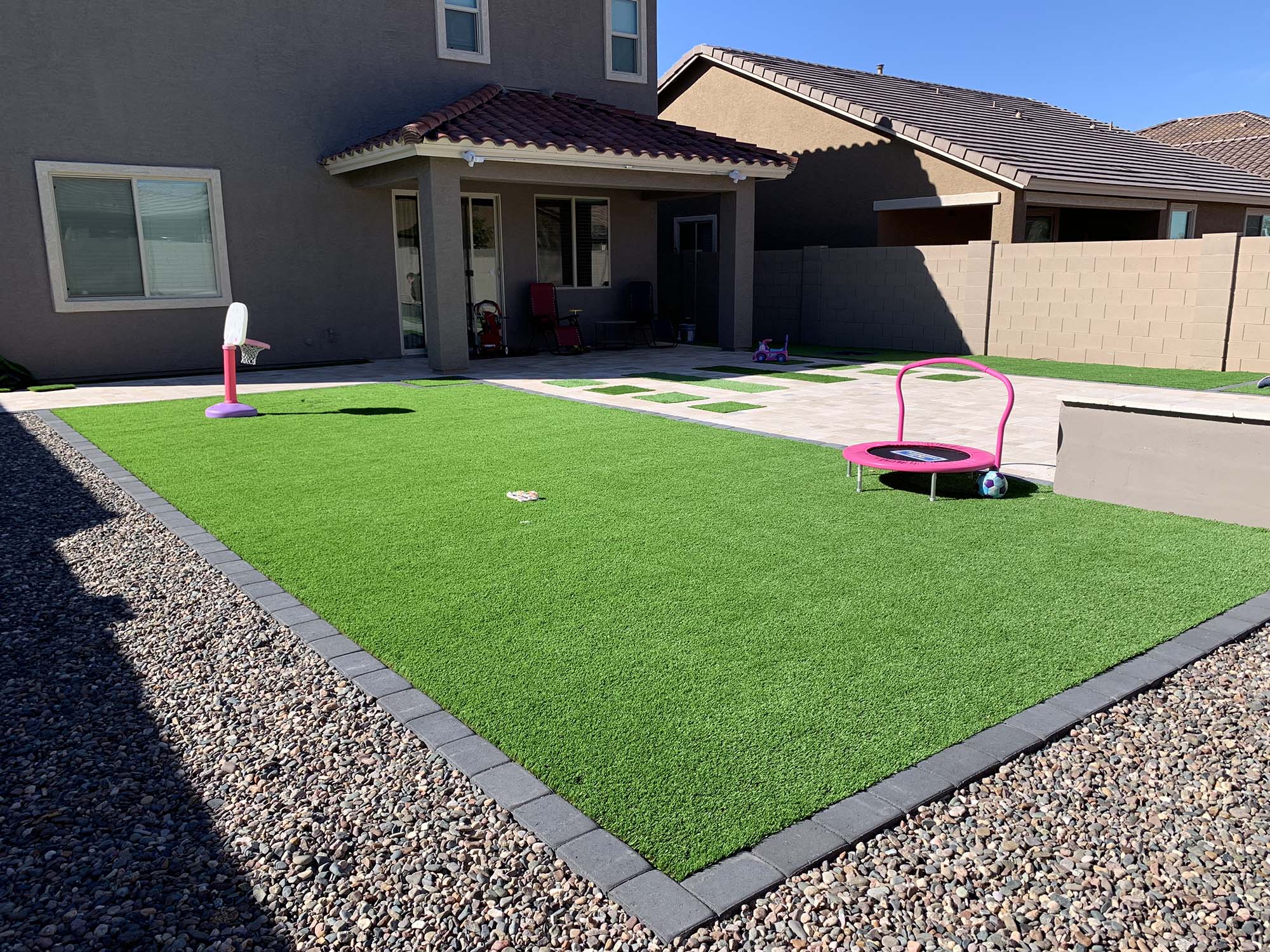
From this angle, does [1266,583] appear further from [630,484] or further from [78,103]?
[78,103]

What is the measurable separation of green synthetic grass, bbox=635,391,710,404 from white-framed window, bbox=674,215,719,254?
8938 mm

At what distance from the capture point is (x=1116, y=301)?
13297mm

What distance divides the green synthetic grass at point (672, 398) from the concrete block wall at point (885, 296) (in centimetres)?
644

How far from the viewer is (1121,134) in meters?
21.0

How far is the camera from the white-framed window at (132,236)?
474 inches

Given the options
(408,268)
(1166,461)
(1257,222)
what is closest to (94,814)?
(1166,461)

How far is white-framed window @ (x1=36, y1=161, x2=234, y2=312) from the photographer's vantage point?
12.0 m

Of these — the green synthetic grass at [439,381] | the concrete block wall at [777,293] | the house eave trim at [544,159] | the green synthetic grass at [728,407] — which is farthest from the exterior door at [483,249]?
the green synthetic grass at [728,407]

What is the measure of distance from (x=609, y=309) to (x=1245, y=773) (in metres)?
14.8

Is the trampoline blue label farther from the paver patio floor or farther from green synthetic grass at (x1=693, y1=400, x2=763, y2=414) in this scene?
green synthetic grass at (x1=693, y1=400, x2=763, y2=414)

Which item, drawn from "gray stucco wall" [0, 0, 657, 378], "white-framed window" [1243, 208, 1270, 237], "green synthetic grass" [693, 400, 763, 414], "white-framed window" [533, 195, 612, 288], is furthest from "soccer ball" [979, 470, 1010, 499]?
"white-framed window" [1243, 208, 1270, 237]

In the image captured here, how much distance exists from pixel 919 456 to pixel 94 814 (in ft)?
16.2

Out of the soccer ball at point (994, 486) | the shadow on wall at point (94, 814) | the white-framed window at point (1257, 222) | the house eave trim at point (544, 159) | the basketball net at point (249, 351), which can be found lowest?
the shadow on wall at point (94, 814)

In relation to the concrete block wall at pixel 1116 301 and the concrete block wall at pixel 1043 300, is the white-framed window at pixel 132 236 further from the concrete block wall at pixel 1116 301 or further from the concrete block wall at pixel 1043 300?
the concrete block wall at pixel 1116 301
